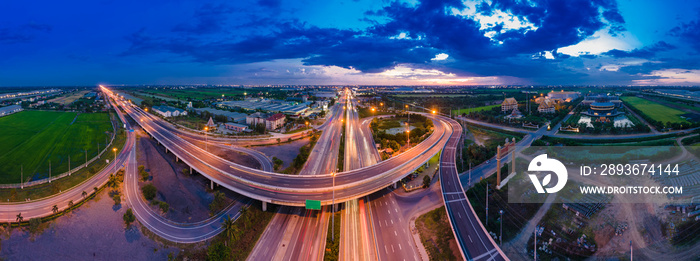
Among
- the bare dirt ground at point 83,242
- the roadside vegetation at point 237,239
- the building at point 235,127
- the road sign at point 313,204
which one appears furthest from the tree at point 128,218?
the building at point 235,127

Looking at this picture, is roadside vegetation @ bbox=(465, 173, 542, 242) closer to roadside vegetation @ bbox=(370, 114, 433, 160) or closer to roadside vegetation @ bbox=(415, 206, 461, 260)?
roadside vegetation @ bbox=(415, 206, 461, 260)

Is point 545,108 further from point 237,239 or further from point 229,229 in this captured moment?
point 229,229

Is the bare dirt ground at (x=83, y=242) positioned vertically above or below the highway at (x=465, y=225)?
below

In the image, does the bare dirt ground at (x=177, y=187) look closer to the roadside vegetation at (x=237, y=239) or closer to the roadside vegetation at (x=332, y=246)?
the roadside vegetation at (x=237, y=239)

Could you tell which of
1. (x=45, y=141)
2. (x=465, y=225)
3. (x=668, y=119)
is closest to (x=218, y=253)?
(x=465, y=225)

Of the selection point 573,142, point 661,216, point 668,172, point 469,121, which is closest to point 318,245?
point 661,216
